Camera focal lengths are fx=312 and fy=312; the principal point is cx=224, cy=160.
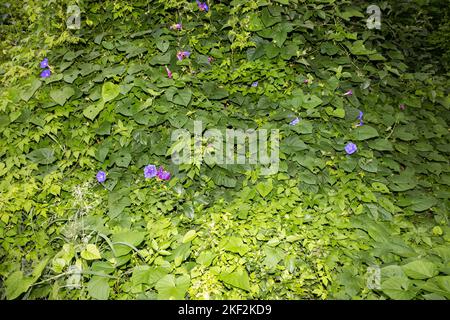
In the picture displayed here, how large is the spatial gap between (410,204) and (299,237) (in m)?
0.98

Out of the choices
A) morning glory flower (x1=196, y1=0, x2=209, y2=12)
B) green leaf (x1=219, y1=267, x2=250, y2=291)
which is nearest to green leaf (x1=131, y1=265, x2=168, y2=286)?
green leaf (x1=219, y1=267, x2=250, y2=291)

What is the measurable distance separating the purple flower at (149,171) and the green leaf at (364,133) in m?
1.37

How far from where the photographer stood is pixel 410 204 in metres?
2.12

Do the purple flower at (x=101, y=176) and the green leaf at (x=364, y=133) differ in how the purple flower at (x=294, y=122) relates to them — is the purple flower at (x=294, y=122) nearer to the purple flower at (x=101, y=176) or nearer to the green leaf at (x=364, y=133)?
the green leaf at (x=364, y=133)

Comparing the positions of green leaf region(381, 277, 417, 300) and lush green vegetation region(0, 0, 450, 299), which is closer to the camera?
green leaf region(381, 277, 417, 300)

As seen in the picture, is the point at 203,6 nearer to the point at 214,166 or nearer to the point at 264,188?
the point at 214,166

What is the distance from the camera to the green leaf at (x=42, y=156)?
81.1 inches

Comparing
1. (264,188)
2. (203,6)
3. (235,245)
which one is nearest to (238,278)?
(235,245)

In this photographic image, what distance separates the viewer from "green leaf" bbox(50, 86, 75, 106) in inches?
81.7

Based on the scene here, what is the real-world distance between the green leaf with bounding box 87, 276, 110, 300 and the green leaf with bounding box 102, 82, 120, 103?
1.10 m

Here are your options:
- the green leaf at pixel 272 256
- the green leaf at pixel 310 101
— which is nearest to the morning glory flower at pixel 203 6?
the green leaf at pixel 310 101

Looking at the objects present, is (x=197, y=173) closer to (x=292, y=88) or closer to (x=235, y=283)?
(x=235, y=283)

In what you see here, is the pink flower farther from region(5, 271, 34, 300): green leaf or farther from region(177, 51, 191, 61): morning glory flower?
region(5, 271, 34, 300): green leaf
